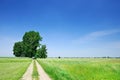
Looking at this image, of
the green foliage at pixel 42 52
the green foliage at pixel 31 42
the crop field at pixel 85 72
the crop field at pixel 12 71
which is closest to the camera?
the crop field at pixel 85 72

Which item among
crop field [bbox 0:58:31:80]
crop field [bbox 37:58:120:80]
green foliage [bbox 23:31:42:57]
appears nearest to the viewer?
crop field [bbox 37:58:120:80]

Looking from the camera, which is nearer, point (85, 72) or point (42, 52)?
point (85, 72)

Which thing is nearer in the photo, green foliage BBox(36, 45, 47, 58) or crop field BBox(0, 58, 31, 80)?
crop field BBox(0, 58, 31, 80)

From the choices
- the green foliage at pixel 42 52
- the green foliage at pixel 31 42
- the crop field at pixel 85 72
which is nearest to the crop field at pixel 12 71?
the crop field at pixel 85 72

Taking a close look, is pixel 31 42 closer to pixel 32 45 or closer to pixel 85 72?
pixel 32 45

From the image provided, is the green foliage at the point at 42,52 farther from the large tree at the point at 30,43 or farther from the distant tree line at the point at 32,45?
the large tree at the point at 30,43

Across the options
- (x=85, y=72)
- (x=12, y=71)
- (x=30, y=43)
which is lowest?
(x=85, y=72)

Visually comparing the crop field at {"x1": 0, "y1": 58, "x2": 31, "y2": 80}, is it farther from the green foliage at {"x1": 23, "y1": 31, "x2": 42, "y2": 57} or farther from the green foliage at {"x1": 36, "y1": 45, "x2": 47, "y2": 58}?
the green foliage at {"x1": 36, "y1": 45, "x2": 47, "y2": 58}

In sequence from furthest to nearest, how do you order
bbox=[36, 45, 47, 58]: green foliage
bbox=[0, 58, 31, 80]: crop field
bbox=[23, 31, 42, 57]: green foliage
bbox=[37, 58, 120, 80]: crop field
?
bbox=[36, 45, 47, 58]: green foliage < bbox=[23, 31, 42, 57]: green foliage < bbox=[0, 58, 31, 80]: crop field < bbox=[37, 58, 120, 80]: crop field

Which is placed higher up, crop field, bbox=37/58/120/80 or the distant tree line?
the distant tree line

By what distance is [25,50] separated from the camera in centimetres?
12106

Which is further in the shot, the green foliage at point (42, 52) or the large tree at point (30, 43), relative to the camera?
the green foliage at point (42, 52)

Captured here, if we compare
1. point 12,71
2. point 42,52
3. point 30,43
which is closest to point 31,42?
point 30,43

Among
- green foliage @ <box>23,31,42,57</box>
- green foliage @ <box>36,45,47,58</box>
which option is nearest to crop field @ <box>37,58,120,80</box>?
green foliage @ <box>23,31,42,57</box>
